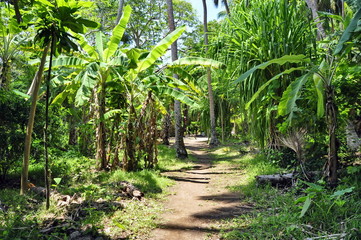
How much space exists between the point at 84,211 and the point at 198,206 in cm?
214

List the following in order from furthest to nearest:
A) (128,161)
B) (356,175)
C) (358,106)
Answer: (128,161)
(358,106)
(356,175)

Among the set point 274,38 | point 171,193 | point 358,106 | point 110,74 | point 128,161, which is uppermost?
point 274,38

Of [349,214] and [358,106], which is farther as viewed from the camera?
[358,106]

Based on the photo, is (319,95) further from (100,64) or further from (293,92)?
(100,64)

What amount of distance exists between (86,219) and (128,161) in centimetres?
377

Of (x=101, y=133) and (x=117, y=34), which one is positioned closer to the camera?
(x=117, y=34)

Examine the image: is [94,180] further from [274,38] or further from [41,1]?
[274,38]

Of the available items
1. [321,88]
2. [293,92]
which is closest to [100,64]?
[293,92]

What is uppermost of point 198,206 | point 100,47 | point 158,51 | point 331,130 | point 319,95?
point 100,47

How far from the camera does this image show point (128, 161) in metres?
8.10

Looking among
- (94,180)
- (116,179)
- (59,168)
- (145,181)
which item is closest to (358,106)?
(145,181)

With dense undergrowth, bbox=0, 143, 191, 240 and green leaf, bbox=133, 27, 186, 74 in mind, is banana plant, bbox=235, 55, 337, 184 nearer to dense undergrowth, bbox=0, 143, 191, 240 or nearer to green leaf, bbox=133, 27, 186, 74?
dense undergrowth, bbox=0, 143, 191, 240

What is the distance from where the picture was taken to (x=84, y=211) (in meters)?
4.63

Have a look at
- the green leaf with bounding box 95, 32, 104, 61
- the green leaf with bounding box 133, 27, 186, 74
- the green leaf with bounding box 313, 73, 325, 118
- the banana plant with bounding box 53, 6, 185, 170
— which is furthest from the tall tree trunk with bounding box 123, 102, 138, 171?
the green leaf with bounding box 313, 73, 325, 118
